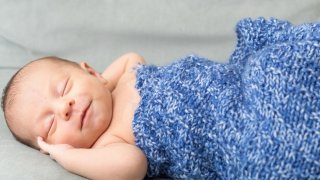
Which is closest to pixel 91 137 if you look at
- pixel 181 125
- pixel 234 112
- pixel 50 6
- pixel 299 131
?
pixel 181 125

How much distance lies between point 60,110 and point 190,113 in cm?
30

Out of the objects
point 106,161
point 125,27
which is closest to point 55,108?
point 106,161

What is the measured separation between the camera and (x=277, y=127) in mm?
982

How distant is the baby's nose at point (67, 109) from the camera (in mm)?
1162

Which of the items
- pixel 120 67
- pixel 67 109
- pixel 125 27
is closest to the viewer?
pixel 67 109

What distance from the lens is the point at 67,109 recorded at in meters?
1.17

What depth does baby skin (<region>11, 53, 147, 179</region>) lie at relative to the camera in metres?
1.12

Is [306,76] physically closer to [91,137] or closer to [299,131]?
[299,131]

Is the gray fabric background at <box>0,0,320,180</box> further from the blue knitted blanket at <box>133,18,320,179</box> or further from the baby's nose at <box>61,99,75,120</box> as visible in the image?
the baby's nose at <box>61,99,75,120</box>

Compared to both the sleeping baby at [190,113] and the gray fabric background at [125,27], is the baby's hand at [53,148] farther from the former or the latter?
the gray fabric background at [125,27]

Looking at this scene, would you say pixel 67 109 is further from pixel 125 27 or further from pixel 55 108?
pixel 125 27

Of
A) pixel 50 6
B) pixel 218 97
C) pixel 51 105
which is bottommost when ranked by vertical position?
pixel 51 105

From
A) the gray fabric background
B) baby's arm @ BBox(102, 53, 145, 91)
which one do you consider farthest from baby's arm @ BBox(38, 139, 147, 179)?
the gray fabric background

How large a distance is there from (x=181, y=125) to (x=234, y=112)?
0.12 metres
